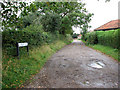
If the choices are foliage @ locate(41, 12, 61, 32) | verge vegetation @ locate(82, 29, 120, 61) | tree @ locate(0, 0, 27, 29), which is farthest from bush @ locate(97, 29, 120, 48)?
tree @ locate(0, 0, 27, 29)

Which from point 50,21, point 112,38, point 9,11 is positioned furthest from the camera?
point 50,21

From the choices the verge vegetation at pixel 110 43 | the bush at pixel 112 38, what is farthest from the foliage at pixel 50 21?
the bush at pixel 112 38

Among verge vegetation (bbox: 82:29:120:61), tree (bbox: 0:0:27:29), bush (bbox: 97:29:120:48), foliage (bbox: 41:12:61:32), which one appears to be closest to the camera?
tree (bbox: 0:0:27:29)

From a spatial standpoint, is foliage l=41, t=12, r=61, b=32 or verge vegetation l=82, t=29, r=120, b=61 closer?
verge vegetation l=82, t=29, r=120, b=61

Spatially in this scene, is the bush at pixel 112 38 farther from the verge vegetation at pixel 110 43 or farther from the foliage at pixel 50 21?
the foliage at pixel 50 21

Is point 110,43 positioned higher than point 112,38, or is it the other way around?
point 112,38

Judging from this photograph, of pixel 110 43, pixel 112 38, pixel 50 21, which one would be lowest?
pixel 110 43

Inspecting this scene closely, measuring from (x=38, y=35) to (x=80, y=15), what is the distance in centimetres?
1715

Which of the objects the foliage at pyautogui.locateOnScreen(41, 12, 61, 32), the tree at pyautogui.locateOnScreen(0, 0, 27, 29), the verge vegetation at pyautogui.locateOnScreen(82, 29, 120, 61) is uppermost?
the foliage at pyautogui.locateOnScreen(41, 12, 61, 32)

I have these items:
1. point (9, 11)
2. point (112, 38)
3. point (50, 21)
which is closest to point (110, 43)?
point (112, 38)

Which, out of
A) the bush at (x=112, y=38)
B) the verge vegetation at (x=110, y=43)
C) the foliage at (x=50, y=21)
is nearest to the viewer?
the verge vegetation at (x=110, y=43)

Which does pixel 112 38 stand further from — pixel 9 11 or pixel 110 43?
pixel 9 11

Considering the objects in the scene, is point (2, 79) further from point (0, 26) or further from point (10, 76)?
point (0, 26)

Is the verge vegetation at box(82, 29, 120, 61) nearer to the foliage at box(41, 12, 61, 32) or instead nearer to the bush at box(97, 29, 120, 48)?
the bush at box(97, 29, 120, 48)
